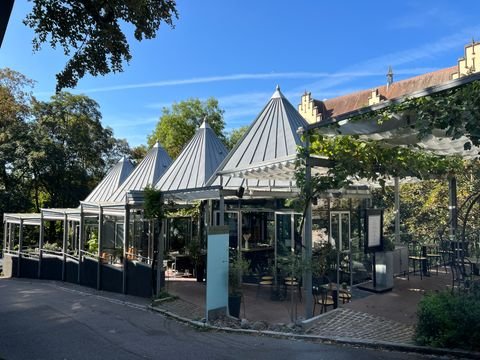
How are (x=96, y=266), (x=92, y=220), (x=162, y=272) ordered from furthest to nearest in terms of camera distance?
(x=92, y=220) < (x=96, y=266) < (x=162, y=272)

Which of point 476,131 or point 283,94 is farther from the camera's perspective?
point 283,94

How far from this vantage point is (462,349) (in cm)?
507

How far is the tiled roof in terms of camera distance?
130 ft

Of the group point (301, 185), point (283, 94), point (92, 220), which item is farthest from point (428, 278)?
point (92, 220)

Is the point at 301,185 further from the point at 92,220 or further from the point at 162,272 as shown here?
the point at 92,220

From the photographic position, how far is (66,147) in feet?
95.2

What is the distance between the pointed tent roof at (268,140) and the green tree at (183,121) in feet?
64.9

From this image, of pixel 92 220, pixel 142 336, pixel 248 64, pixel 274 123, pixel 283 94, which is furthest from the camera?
pixel 248 64

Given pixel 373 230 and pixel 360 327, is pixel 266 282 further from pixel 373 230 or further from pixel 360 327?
pixel 360 327

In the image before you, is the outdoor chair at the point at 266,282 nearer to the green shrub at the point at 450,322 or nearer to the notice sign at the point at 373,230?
the notice sign at the point at 373,230

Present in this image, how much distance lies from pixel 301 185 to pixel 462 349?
11.9ft

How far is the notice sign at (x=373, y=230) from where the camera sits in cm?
963

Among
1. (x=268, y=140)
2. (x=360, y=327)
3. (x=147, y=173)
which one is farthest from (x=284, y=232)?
(x=147, y=173)


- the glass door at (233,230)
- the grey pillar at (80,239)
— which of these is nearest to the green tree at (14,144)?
the grey pillar at (80,239)
